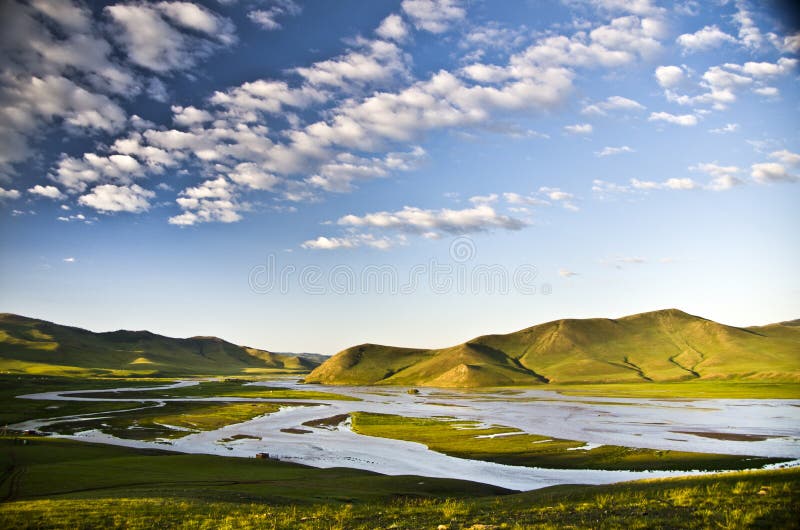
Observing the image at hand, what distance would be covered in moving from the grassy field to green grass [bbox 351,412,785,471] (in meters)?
21.4

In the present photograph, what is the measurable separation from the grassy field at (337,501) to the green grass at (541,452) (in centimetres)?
2144

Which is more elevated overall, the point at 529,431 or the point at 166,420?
the point at 529,431

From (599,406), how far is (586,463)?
94.3 metres

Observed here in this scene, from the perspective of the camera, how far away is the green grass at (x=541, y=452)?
59031mm

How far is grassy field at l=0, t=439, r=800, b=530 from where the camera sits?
21.0 m

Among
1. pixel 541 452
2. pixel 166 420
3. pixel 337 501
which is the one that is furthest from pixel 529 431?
pixel 166 420

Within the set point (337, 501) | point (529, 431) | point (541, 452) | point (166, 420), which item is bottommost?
point (166, 420)

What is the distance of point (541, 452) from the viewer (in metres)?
69.4

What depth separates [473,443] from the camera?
79188mm

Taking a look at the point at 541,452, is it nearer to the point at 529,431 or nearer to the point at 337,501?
the point at 529,431

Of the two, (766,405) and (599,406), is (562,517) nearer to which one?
(599,406)

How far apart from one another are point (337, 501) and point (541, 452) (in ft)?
139

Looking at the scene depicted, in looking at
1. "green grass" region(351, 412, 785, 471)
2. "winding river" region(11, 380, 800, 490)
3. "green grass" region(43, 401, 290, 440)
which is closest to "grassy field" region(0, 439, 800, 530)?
"winding river" region(11, 380, 800, 490)

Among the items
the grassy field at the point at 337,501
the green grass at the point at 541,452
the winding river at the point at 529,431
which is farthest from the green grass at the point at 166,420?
the grassy field at the point at 337,501
